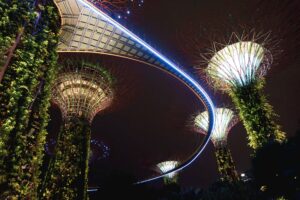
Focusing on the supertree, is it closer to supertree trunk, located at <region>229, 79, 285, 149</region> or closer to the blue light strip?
the blue light strip

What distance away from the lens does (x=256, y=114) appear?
39.8 ft

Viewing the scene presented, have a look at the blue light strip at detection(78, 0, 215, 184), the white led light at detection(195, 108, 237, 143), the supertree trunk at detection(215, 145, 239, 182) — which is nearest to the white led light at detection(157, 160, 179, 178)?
the blue light strip at detection(78, 0, 215, 184)

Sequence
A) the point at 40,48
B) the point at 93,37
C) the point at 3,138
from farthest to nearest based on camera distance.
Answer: the point at 93,37
the point at 40,48
the point at 3,138

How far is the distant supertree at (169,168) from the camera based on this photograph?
35.8 m

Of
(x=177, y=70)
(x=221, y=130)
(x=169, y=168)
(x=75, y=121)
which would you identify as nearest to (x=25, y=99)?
(x=75, y=121)

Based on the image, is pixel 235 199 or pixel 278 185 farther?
pixel 235 199

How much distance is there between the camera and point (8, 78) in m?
6.26

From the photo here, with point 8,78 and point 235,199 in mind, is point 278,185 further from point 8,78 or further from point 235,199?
point 8,78

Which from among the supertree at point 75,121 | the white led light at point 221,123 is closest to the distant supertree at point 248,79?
the supertree at point 75,121

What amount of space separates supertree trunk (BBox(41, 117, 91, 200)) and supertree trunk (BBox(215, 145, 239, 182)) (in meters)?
10.6

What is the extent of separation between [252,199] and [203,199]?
1995 millimetres

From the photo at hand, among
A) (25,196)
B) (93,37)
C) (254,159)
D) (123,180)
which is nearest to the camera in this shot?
(25,196)

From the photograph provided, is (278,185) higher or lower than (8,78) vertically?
lower

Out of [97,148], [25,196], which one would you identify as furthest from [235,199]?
[97,148]
